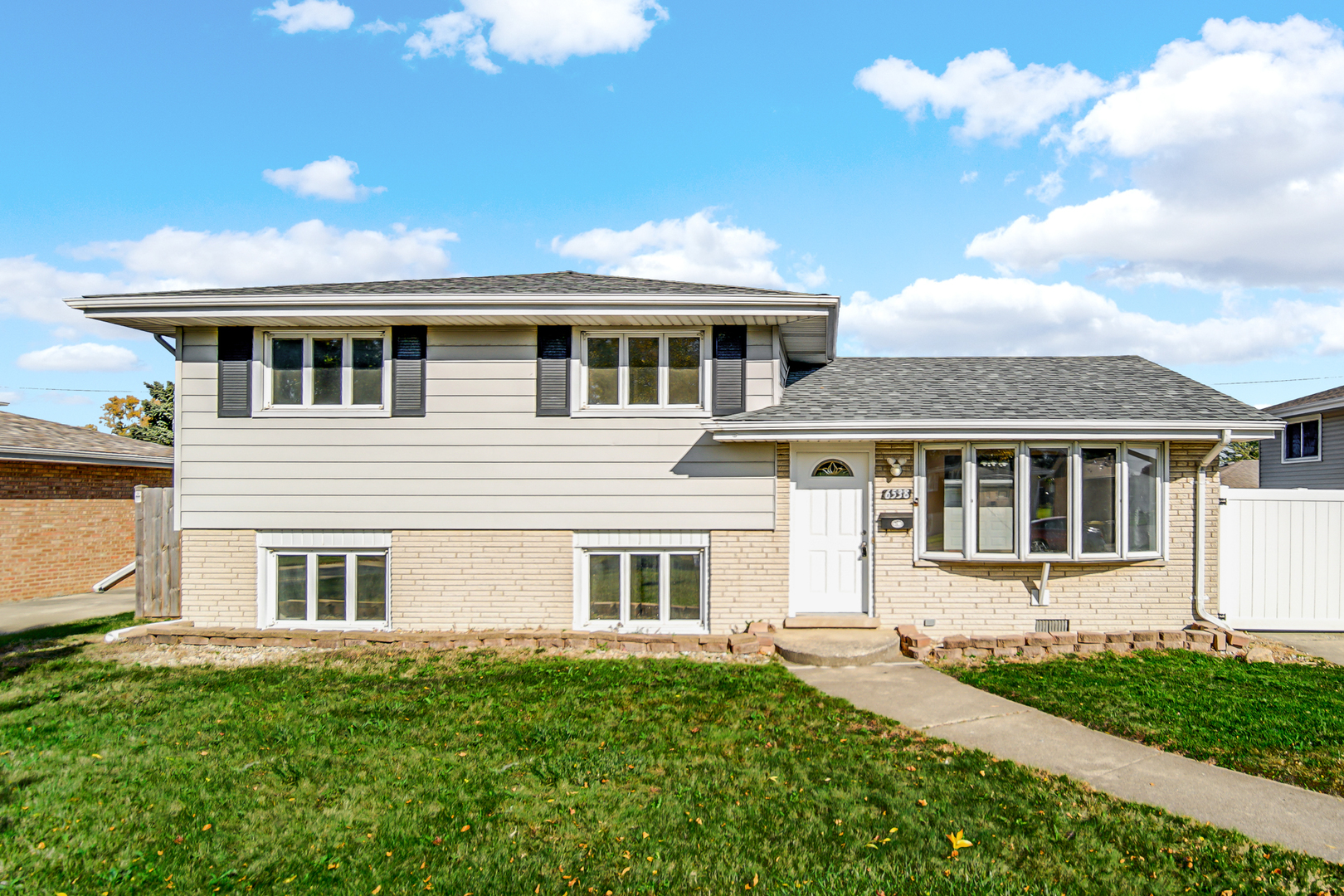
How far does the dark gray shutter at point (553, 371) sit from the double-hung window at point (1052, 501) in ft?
14.7

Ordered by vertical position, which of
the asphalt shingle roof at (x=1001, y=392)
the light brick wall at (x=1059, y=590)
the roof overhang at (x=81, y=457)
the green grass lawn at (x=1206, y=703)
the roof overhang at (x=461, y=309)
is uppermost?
the roof overhang at (x=461, y=309)

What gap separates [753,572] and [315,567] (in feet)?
17.7

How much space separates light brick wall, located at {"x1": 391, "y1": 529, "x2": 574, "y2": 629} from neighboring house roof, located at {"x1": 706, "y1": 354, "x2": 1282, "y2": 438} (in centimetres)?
259

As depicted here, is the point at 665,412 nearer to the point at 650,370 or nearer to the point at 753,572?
the point at 650,370

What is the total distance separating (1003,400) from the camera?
28.7ft

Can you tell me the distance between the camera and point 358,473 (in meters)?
8.67

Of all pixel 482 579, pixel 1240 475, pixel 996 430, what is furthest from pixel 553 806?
pixel 1240 475

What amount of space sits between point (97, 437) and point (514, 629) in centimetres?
1284

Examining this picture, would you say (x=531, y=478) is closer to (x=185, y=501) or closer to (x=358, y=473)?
(x=358, y=473)

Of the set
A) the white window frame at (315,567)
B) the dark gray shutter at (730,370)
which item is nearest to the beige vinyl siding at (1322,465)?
the dark gray shutter at (730,370)

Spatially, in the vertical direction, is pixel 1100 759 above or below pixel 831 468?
below

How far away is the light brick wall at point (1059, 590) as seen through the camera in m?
8.30

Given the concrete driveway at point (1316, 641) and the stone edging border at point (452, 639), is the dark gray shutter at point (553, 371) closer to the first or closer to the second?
the stone edging border at point (452, 639)

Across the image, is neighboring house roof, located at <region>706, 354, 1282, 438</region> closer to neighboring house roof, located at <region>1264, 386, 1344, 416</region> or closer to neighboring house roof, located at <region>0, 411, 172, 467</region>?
neighboring house roof, located at <region>1264, 386, 1344, 416</region>
